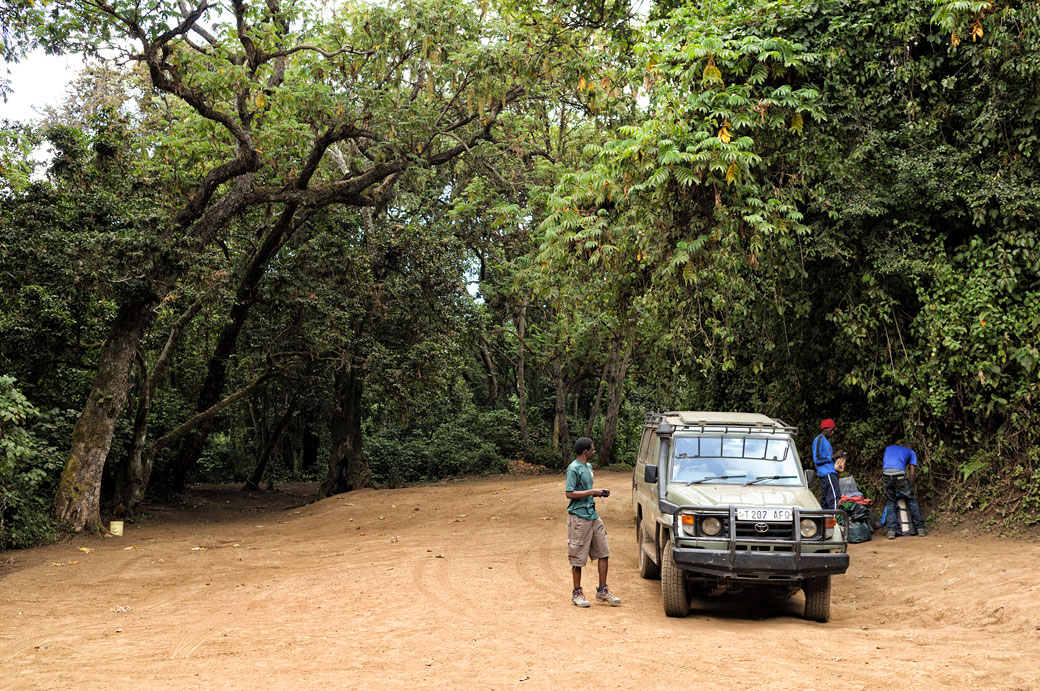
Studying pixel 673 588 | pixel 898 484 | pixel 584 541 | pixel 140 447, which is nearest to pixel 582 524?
pixel 584 541

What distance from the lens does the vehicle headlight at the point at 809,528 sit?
308 inches

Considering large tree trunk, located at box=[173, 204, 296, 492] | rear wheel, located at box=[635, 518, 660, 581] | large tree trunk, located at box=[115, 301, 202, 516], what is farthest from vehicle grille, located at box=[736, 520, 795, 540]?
large tree trunk, located at box=[115, 301, 202, 516]

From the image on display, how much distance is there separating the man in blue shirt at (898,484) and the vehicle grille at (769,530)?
554 cm

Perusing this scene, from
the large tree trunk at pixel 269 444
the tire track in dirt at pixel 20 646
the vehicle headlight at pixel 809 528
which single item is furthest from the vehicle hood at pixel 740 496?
the large tree trunk at pixel 269 444

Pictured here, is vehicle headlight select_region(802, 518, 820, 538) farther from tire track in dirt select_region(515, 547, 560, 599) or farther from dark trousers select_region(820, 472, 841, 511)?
dark trousers select_region(820, 472, 841, 511)

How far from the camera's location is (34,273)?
15.2 meters

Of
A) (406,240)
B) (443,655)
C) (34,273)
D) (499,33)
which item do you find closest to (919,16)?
(499,33)

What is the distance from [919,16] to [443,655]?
11.4 m

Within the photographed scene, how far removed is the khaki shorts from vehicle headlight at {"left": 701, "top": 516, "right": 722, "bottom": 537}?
1199 millimetres

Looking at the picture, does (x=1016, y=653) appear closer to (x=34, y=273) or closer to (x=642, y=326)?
(x=642, y=326)

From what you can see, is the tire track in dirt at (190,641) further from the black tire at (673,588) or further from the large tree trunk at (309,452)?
the large tree trunk at (309,452)

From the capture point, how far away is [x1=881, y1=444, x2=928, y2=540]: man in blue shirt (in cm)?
1241

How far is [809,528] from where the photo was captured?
25.7 feet

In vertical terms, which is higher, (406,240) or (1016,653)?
(406,240)
